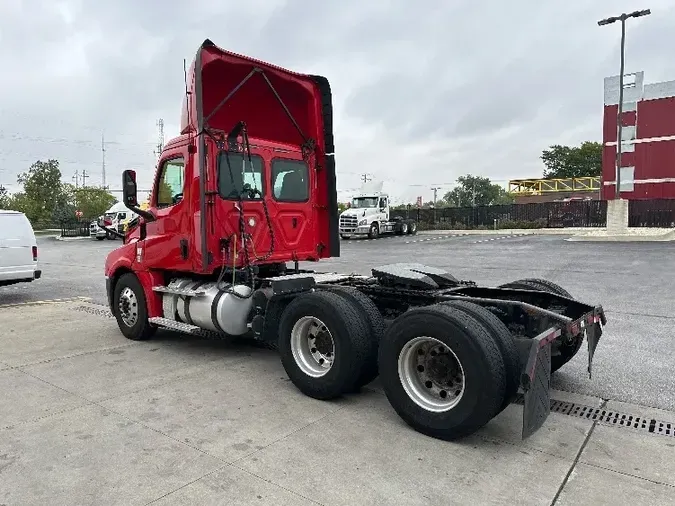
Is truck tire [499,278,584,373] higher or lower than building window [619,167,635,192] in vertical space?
lower

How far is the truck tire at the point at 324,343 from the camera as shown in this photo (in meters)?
4.49

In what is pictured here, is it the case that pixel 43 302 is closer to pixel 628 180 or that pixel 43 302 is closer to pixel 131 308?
pixel 131 308

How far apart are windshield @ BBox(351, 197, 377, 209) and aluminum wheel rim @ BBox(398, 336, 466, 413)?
1210 inches

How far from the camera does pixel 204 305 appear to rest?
238 inches

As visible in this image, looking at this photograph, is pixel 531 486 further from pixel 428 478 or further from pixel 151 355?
pixel 151 355

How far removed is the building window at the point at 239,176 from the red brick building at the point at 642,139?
45001 mm

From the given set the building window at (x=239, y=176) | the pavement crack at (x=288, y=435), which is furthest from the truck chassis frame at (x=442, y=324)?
the building window at (x=239, y=176)

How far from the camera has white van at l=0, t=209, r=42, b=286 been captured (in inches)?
408

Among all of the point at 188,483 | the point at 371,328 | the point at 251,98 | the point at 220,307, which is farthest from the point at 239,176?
the point at 188,483

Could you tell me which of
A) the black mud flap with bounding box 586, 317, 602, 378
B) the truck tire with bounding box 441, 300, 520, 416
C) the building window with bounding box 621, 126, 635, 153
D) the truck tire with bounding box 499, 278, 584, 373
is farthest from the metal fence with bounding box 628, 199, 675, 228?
the truck tire with bounding box 441, 300, 520, 416

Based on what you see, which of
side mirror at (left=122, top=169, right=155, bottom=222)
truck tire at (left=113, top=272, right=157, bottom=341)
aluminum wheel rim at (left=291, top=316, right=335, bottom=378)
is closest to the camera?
aluminum wheel rim at (left=291, top=316, right=335, bottom=378)

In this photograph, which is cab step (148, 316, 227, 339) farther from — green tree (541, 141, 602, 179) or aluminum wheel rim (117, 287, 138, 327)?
green tree (541, 141, 602, 179)

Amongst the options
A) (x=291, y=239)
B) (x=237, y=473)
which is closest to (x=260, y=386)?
(x=237, y=473)

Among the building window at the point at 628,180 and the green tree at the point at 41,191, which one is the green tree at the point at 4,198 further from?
the building window at the point at 628,180
